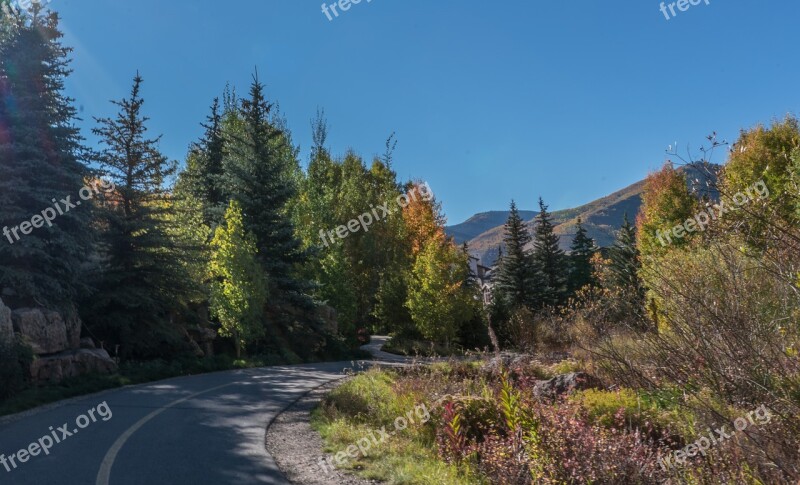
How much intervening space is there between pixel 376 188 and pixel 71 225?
35.7 m

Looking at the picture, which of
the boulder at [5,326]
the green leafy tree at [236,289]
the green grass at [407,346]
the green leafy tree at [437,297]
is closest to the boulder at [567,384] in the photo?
the boulder at [5,326]

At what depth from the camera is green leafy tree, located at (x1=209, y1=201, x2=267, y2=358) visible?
21.7 m

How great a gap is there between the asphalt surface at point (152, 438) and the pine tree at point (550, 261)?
36286mm

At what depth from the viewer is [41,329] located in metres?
15.0

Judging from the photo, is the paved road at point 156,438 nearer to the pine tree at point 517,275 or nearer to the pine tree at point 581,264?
the pine tree at point 517,275

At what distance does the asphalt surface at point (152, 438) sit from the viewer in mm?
6316

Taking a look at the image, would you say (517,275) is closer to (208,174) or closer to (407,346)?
(407,346)

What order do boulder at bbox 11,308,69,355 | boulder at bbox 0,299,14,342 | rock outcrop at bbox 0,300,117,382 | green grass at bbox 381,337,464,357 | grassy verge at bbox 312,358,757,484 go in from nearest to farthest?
grassy verge at bbox 312,358,757,484 < boulder at bbox 0,299,14,342 < rock outcrop at bbox 0,300,117,382 < boulder at bbox 11,308,69,355 < green grass at bbox 381,337,464,357

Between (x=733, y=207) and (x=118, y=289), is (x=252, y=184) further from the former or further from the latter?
(x=733, y=207)

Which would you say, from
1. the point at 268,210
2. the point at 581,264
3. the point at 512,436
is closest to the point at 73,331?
the point at 268,210

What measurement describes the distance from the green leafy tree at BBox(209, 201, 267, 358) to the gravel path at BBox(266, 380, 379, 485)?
11.0 m

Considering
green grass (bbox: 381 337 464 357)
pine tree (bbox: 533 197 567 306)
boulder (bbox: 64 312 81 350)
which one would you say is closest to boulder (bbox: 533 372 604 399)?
boulder (bbox: 64 312 81 350)

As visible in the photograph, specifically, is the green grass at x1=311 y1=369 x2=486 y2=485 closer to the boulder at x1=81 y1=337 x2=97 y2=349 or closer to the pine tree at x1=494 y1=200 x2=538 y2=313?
the boulder at x1=81 y1=337 x2=97 y2=349

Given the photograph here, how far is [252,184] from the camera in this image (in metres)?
26.9
